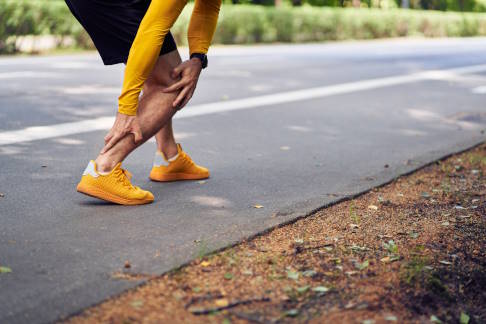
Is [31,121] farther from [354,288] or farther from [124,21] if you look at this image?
[354,288]

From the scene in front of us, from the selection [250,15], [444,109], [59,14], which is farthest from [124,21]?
[250,15]

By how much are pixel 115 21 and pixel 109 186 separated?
0.85m

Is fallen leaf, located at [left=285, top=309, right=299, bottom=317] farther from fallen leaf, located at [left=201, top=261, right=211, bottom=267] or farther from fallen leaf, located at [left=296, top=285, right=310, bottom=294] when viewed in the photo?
fallen leaf, located at [left=201, top=261, right=211, bottom=267]

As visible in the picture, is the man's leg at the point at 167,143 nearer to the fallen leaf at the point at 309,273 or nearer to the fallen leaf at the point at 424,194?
the fallen leaf at the point at 424,194

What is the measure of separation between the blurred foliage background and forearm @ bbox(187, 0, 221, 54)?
608 centimetres

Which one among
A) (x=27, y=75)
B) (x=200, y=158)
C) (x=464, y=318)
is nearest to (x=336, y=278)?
(x=464, y=318)

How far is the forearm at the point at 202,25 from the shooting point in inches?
155

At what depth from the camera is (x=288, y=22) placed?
26.8m

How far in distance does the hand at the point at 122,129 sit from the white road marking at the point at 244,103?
6.85 feet

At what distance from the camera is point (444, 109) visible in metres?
8.62

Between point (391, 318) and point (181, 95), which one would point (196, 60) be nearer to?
point (181, 95)

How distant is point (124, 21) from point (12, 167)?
4.91 ft

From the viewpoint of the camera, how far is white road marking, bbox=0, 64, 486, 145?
5.86 m

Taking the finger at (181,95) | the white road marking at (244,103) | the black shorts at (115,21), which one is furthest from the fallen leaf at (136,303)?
the white road marking at (244,103)
